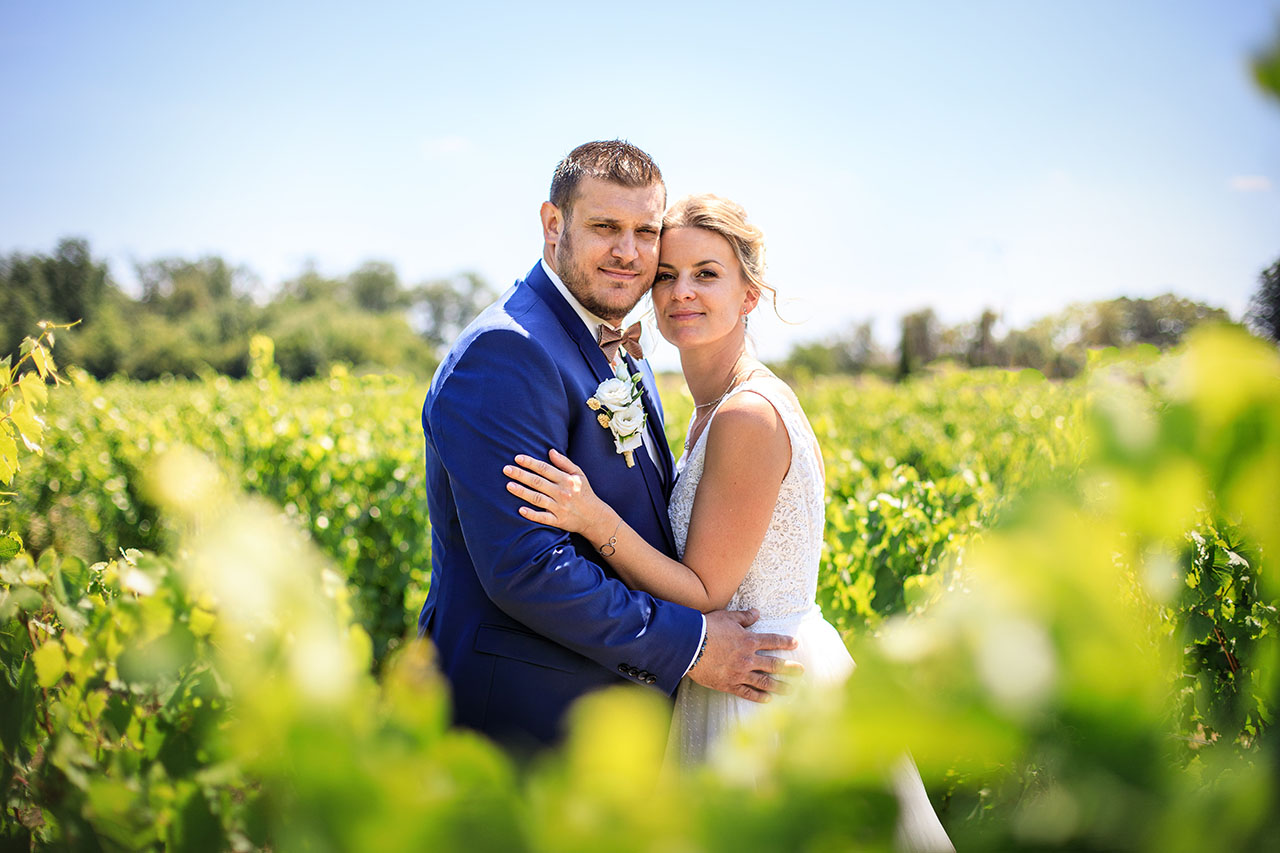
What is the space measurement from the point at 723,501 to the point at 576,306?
3.15 feet

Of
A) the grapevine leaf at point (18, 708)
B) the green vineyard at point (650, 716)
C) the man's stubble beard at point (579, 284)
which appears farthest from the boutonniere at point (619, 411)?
the grapevine leaf at point (18, 708)

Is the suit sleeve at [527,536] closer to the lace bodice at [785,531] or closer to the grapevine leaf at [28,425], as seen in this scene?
the lace bodice at [785,531]

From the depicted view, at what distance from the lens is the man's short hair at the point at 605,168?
308cm

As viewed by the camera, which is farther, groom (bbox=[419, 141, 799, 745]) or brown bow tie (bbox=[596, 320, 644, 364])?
brown bow tie (bbox=[596, 320, 644, 364])

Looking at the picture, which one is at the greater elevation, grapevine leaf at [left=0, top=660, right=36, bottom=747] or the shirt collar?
the shirt collar

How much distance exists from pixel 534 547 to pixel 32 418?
131cm

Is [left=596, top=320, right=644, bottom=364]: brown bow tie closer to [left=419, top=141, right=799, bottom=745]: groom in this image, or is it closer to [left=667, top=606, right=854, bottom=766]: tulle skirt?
[left=419, top=141, right=799, bottom=745]: groom

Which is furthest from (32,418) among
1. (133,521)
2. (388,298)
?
(388,298)

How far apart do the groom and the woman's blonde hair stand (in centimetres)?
44

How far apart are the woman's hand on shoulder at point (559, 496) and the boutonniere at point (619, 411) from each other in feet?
0.86

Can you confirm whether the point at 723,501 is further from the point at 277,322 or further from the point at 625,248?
the point at 277,322

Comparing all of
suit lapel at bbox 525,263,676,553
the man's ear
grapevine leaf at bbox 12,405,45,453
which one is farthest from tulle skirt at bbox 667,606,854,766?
grapevine leaf at bbox 12,405,45,453

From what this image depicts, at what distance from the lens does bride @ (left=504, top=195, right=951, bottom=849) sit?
251cm

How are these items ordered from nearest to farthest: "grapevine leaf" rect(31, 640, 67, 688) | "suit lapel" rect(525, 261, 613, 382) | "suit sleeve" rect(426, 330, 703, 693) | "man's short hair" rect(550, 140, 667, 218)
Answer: "grapevine leaf" rect(31, 640, 67, 688), "suit sleeve" rect(426, 330, 703, 693), "suit lapel" rect(525, 261, 613, 382), "man's short hair" rect(550, 140, 667, 218)
